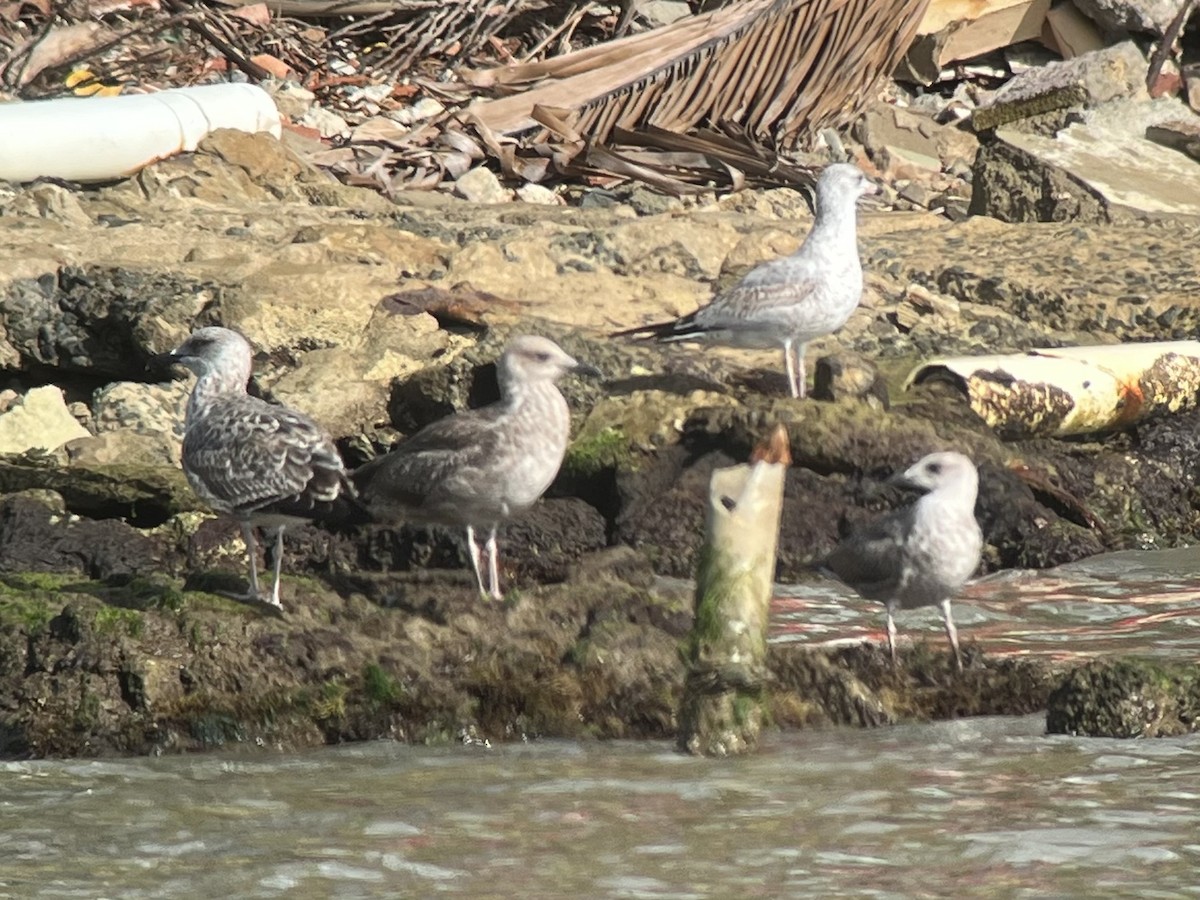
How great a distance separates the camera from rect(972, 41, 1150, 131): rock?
61.2 feet

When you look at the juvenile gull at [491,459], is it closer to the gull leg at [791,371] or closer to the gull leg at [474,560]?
the gull leg at [474,560]

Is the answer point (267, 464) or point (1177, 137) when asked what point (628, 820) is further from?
point (1177, 137)

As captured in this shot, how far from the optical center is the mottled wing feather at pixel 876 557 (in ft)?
24.9

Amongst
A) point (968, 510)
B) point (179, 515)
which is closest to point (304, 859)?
point (968, 510)

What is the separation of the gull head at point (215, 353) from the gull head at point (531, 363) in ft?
4.09

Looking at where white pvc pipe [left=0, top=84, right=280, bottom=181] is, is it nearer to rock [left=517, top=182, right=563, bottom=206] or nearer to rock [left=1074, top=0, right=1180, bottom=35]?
rock [left=517, top=182, right=563, bottom=206]

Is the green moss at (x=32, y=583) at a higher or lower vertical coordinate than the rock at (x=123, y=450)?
lower

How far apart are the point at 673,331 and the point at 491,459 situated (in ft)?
10.6

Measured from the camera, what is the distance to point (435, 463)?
7.79 metres

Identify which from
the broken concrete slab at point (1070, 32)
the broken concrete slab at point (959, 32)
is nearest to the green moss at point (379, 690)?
the broken concrete slab at point (959, 32)

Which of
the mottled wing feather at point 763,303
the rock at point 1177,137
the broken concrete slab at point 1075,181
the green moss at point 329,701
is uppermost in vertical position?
the rock at point 1177,137

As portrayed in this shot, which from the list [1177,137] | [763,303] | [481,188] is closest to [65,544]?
[763,303]

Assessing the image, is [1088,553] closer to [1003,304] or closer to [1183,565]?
[1183,565]

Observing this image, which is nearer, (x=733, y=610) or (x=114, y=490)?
(x=733, y=610)
